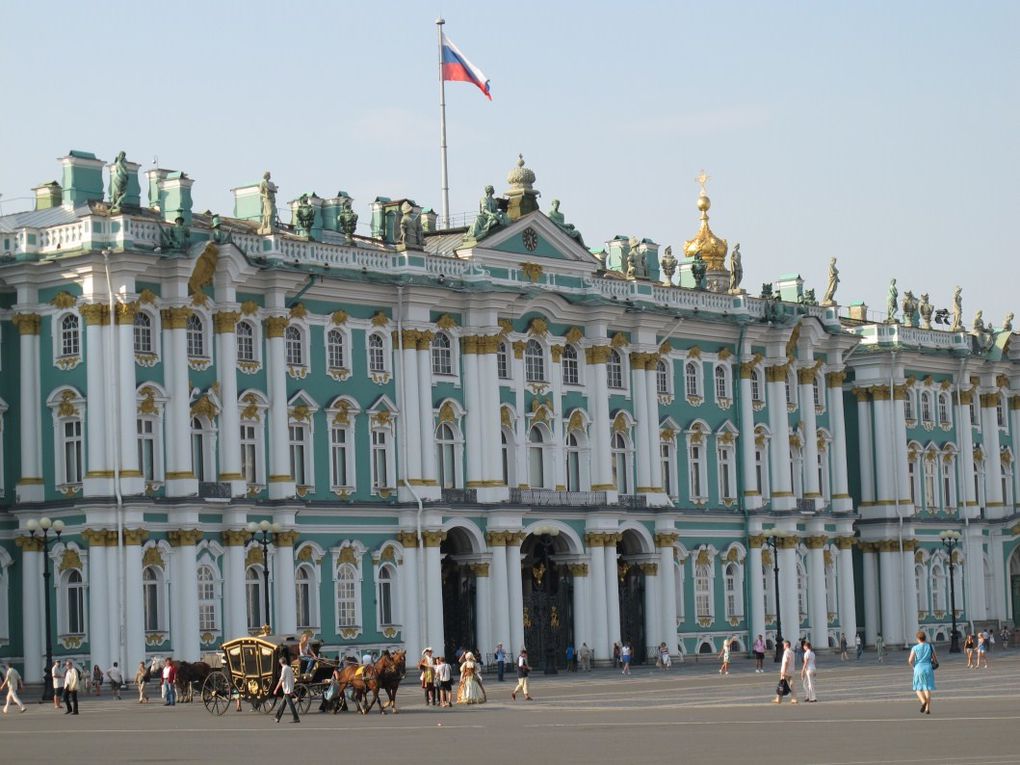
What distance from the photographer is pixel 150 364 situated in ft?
231

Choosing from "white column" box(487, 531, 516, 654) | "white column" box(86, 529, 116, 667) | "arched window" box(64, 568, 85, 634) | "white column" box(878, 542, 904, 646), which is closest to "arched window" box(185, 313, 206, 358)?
"white column" box(86, 529, 116, 667)

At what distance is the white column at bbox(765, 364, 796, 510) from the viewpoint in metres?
93.4

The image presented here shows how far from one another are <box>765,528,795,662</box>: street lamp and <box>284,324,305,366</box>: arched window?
21.7 metres

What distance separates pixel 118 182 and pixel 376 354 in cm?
1148

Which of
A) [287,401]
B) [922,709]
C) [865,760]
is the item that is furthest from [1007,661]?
[865,760]

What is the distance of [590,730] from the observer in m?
42.7

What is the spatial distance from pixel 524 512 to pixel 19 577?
19.0m

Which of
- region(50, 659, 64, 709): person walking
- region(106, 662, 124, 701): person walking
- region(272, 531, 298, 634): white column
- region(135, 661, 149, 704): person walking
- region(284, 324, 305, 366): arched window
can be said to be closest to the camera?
region(50, 659, 64, 709): person walking

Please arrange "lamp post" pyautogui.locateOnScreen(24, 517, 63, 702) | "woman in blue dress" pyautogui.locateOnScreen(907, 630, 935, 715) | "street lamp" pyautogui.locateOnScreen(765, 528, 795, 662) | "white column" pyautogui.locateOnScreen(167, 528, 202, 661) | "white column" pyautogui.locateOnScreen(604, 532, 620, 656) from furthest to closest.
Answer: "street lamp" pyautogui.locateOnScreen(765, 528, 795, 662) < "white column" pyautogui.locateOnScreen(604, 532, 620, 656) < "white column" pyautogui.locateOnScreen(167, 528, 202, 661) < "lamp post" pyautogui.locateOnScreen(24, 517, 63, 702) < "woman in blue dress" pyautogui.locateOnScreen(907, 630, 935, 715)

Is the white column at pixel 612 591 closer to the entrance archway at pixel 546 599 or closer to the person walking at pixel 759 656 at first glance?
the entrance archway at pixel 546 599

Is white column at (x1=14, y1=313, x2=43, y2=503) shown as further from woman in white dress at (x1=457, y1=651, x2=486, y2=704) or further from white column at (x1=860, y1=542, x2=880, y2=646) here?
white column at (x1=860, y1=542, x2=880, y2=646)

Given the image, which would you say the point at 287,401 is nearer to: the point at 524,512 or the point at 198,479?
the point at 198,479

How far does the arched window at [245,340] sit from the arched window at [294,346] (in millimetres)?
1500

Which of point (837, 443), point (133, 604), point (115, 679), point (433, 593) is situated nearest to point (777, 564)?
point (837, 443)
